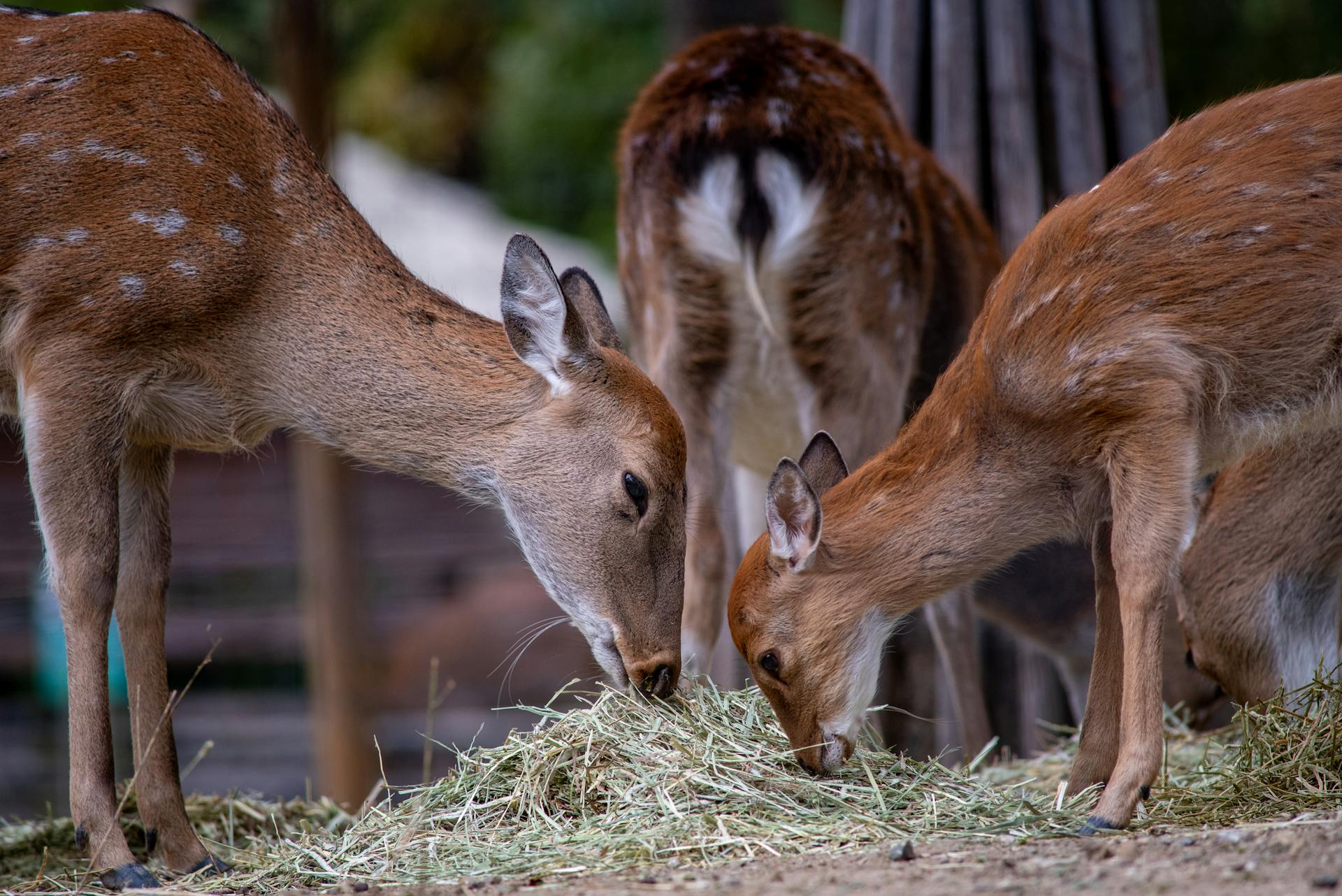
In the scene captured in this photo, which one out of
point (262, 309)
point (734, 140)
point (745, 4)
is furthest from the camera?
point (745, 4)

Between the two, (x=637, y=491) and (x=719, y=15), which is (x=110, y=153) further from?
(x=719, y=15)

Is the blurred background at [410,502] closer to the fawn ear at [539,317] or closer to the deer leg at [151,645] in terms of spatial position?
the fawn ear at [539,317]

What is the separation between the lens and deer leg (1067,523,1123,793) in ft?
13.3

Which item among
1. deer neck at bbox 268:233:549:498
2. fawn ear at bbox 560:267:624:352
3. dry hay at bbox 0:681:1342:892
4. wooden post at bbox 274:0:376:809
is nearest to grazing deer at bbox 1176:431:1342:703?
dry hay at bbox 0:681:1342:892

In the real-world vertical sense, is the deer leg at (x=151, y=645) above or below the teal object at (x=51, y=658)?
above

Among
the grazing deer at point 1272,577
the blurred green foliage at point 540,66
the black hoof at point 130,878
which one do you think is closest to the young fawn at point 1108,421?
the grazing deer at point 1272,577

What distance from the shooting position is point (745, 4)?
8.20 m

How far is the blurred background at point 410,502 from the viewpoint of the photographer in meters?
7.37

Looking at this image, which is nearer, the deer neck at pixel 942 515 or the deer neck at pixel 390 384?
the deer neck at pixel 942 515

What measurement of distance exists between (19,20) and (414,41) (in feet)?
53.0

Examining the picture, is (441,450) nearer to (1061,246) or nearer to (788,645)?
(788,645)

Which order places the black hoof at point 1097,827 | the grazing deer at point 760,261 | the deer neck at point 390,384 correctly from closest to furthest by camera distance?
the black hoof at point 1097,827
the deer neck at point 390,384
the grazing deer at point 760,261

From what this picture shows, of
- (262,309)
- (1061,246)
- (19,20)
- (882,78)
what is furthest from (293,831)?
(882,78)

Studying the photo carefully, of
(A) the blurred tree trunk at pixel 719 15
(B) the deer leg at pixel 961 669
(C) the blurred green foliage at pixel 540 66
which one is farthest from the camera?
(C) the blurred green foliage at pixel 540 66
